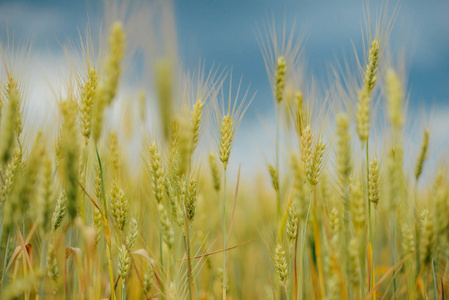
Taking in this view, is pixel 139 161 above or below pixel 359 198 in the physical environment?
above

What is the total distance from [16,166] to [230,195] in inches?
115

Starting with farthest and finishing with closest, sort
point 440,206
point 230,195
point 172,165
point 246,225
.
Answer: point 230,195 → point 246,225 → point 172,165 → point 440,206

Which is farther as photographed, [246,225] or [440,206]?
[246,225]

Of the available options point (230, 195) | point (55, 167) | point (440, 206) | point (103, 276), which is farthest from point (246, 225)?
point (440, 206)

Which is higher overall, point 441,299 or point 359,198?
point 359,198

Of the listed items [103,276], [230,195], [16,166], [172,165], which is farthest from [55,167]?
[230,195]

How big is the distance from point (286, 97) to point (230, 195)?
2.65m

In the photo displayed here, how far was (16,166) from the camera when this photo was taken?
1.55m

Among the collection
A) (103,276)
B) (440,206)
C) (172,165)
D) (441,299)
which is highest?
(172,165)

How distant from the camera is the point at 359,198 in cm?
97

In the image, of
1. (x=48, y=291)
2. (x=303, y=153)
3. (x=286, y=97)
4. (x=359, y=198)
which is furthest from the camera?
(x=48, y=291)

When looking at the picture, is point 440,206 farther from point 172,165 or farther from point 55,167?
point 55,167

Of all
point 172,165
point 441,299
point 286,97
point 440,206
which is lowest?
point 441,299

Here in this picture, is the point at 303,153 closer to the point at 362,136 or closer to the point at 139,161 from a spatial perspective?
the point at 362,136
